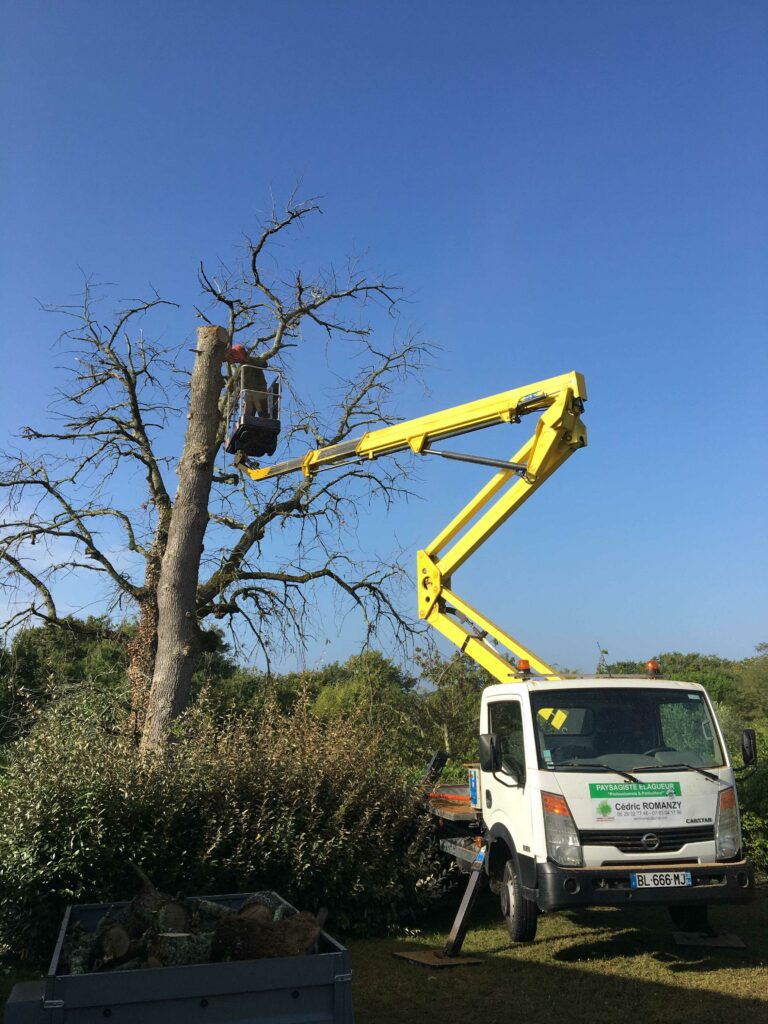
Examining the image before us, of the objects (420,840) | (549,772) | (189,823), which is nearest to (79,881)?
(189,823)

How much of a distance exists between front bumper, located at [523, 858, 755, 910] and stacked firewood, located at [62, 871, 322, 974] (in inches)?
122

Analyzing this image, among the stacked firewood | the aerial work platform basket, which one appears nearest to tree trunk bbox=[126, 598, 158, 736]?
the aerial work platform basket

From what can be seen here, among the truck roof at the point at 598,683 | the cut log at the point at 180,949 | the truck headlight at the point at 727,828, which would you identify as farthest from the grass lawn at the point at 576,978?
the cut log at the point at 180,949

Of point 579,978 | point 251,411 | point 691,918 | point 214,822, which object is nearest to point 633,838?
point 579,978

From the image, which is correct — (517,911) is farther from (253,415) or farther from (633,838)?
(253,415)

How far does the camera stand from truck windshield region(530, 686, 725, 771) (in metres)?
7.82

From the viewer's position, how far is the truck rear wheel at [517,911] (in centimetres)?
814

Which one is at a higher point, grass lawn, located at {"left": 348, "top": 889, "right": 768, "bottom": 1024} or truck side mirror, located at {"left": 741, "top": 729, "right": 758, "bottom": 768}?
truck side mirror, located at {"left": 741, "top": 729, "right": 758, "bottom": 768}

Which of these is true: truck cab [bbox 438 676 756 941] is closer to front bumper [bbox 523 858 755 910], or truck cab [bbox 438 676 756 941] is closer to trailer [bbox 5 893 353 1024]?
front bumper [bbox 523 858 755 910]

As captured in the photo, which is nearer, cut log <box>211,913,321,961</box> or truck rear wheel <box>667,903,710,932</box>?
cut log <box>211,913,321,961</box>

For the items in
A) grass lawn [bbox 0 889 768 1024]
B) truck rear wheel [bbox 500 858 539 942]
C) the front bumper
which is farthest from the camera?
truck rear wheel [bbox 500 858 539 942]

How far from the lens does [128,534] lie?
47.5 ft

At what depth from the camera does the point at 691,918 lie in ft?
28.4

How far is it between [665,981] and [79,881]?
5.23 meters
